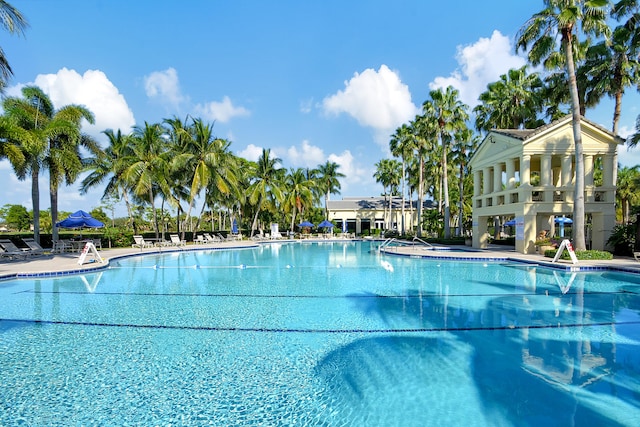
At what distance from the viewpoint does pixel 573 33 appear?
658 inches

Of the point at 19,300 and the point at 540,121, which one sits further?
the point at 540,121

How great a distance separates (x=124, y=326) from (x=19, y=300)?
15.7 feet

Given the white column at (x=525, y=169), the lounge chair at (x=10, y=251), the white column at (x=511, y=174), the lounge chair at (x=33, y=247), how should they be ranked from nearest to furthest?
Answer: the lounge chair at (x=10, y=251) < the lounge chair at (x=33, y=247) < the white column at (x=525, y=169) < the white column at (x=511, y=174)

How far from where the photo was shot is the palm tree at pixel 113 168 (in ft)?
93.8

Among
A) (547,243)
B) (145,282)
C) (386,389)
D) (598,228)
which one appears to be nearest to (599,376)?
(386,389)

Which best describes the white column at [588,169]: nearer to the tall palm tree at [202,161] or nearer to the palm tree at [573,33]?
the palm tree at [573,33]

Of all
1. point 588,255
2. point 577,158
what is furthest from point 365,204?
point 588,255

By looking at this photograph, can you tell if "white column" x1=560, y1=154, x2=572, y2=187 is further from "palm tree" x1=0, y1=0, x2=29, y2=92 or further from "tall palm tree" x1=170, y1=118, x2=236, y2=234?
"palm tree" x1=0, y1=0, x2=29, y2=92

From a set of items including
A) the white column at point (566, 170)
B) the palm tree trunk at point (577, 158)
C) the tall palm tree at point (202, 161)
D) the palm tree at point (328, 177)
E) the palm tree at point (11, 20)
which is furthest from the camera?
the palm tree at point (328, 177)

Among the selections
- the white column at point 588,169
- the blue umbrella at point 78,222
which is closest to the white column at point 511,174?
the white column at point 588,169

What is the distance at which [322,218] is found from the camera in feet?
169

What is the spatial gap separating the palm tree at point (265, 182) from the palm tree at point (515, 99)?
21.7 metres

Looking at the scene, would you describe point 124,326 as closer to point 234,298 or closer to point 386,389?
point 234,298

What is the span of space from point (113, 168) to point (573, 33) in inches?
1238
